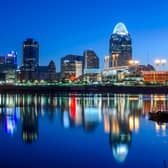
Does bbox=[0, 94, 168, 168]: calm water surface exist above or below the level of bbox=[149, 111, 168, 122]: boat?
below

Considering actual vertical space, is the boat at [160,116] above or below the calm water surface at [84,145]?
above

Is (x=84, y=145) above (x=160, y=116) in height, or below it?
below

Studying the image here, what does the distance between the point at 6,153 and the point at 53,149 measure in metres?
3.07

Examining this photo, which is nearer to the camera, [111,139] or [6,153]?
[6,153]

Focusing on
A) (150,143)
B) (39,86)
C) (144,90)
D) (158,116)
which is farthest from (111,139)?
(39,86)

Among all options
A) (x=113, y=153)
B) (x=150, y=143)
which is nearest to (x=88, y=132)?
(x=150, y=143)

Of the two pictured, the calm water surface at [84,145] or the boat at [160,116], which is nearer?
the calm water surface at [84,145]

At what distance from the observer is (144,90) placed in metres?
185

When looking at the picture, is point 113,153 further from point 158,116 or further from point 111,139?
point 158,116

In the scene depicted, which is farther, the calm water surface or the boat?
the boat

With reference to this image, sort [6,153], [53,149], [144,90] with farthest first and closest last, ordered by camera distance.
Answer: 1. [144,90]
2. [53,149]
3. [6,153]

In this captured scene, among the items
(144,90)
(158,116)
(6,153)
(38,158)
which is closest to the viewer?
(38,158)

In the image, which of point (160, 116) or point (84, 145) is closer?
point (84, 145)

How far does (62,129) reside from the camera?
3688cm
